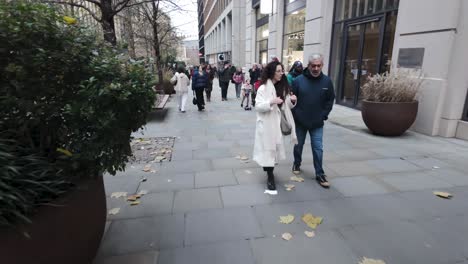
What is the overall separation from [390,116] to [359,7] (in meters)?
5.30

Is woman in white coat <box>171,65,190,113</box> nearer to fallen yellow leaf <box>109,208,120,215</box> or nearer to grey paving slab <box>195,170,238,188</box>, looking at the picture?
grey paving slab <box>195,170,238,188</box>

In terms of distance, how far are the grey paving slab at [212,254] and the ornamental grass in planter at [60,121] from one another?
0.67 metres

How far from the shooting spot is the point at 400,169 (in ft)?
15.3

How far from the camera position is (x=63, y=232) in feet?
6.70

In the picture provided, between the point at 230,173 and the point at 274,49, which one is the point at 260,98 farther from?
the point at 274,49

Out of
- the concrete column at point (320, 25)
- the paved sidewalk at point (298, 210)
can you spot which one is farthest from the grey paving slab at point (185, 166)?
the concrete column at point (320, 25)

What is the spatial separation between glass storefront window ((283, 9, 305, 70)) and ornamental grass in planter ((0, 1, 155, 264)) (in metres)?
12.5

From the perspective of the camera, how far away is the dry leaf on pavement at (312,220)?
10.1ft

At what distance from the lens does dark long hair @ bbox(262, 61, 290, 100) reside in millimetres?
3760

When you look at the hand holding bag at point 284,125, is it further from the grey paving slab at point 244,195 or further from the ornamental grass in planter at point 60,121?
the ornamental grass in planter at point 60,121

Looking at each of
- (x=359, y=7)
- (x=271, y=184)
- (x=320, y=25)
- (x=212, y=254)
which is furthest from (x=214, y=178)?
(x=320, y=25)

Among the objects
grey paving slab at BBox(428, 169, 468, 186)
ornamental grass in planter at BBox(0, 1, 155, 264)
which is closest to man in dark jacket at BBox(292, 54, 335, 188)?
grey paving slab at BBox(428, 169, 468, 186)

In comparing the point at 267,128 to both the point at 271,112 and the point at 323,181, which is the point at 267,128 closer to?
the point at 271,112

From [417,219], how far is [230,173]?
2535mm
